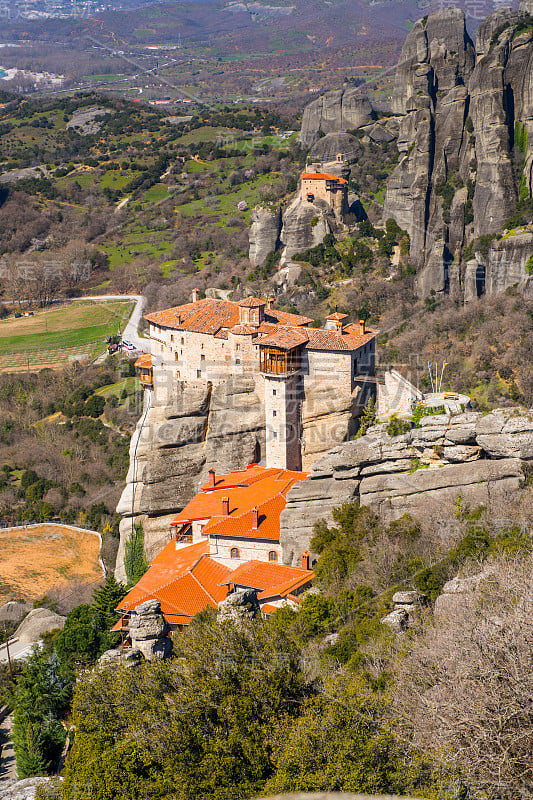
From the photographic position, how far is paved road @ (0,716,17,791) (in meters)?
21.7

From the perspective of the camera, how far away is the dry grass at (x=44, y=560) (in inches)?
1671

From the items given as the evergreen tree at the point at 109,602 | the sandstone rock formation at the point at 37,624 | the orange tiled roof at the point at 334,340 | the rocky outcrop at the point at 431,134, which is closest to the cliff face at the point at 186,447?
the orange tiled roof at the point at 334,340

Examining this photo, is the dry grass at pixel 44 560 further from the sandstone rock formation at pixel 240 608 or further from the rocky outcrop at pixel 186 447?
the sandstone rock formation at pixel 240 608

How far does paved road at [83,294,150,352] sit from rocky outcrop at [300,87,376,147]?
1031 inches

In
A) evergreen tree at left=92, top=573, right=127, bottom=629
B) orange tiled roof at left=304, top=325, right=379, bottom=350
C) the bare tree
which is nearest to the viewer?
the bare tree

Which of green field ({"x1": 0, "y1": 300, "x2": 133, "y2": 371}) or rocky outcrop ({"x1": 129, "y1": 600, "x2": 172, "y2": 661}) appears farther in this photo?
green field ({"x1": 0, "y1": 300, "x2": 133, "y2": 371})

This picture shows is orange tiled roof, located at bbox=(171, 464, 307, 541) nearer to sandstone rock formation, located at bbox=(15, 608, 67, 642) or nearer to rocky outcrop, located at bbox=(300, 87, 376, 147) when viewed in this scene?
sandstone rock formation, located at bbox=(15, 608, 67, 642)

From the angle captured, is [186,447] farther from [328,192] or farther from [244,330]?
[328,192]

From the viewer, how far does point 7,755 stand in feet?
75.0

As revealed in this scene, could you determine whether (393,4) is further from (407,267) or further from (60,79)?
(407,267)

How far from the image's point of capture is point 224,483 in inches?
1325

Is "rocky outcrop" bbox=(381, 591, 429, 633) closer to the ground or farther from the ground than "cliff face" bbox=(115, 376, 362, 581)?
farther from the ground

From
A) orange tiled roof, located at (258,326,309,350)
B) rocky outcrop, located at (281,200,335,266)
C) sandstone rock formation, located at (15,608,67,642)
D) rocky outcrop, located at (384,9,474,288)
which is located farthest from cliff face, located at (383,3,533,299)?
sandstone rock formation, located at (15,608,67,642)

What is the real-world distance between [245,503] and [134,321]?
46.3 metres
